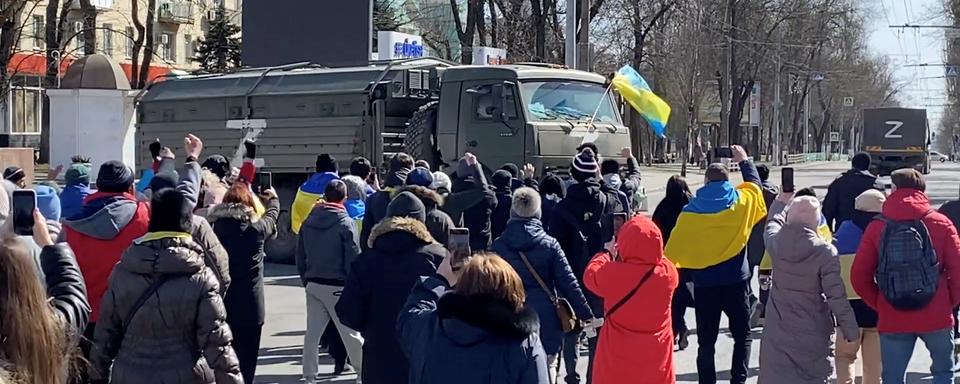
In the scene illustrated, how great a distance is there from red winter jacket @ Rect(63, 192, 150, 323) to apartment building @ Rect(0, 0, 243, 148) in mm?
42112

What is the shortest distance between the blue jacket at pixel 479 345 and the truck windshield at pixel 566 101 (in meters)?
11.4

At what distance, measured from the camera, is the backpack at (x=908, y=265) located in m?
7.21

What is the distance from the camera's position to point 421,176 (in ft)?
31.8

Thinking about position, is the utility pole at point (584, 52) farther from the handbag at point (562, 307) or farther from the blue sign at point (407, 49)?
the handbag at point (562, 307)

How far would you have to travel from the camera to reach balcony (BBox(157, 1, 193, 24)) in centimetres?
6347

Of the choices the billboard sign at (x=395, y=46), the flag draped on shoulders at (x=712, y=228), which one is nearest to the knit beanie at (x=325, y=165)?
the flag draped on shoulders at (x=712, y=228)

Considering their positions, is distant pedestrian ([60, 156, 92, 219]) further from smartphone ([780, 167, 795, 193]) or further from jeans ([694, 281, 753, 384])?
smartphone ([780, 167, 795, 193])

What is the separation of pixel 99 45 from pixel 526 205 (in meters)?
57.1

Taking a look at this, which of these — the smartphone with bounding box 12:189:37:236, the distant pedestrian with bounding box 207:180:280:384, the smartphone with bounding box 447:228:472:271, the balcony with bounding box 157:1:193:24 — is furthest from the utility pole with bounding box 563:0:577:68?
the balcony with bounding box 157:1:193:24

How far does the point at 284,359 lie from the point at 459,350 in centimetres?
619

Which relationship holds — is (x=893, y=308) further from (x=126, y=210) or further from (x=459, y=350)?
(x=126, y=210)

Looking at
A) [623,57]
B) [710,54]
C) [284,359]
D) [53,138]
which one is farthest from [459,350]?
[710,54]

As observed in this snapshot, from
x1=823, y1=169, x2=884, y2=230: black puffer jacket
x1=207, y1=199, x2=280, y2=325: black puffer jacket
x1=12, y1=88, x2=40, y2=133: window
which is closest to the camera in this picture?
x1=207, y1=199, x2=280, y2=325: black puffer jacket

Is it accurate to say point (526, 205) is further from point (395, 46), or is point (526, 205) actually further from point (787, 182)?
point (395, 46)
